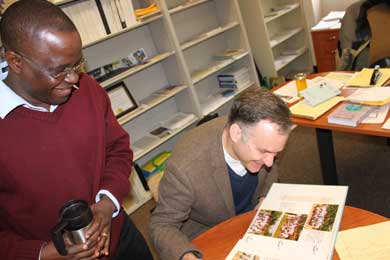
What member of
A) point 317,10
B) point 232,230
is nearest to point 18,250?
point 232,230

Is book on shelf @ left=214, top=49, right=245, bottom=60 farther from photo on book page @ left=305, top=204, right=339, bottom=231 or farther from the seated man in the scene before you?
photo on book page @ left=305, top=204, right=339, bottom=231

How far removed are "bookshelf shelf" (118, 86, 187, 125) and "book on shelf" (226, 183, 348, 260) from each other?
166cm

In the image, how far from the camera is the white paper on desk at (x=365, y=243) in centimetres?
101

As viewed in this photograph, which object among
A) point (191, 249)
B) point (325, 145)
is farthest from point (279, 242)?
point (325, 145)

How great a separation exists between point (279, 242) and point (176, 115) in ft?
7.58

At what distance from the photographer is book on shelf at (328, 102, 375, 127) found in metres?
1.67

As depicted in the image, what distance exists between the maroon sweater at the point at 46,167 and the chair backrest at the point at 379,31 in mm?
2411

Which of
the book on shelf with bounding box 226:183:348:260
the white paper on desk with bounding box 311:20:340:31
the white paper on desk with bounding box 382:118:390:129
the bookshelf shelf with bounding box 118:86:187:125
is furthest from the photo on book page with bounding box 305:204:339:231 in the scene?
the white paper on desk with bounding box 311:20:340:31

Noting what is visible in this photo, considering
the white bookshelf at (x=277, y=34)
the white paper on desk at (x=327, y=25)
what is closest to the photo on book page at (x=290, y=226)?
the white bookshelf at (x=277, y=34)

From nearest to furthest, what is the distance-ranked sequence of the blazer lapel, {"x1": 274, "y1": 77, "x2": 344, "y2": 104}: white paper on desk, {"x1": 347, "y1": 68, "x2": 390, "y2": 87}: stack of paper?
the blazer lapel, {"x1": 347, "y1": 68, "x2": 390, "y2": 87}: stack of paper, {"x1": 274, "y1": 77, "x2": 344, "y2": 104}: white paper on desk

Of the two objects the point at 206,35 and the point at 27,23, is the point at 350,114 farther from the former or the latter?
the point at 206,35

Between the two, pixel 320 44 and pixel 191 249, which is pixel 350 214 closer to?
pixel 191 249

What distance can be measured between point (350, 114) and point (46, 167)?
4.82ft

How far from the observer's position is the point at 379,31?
266cm
